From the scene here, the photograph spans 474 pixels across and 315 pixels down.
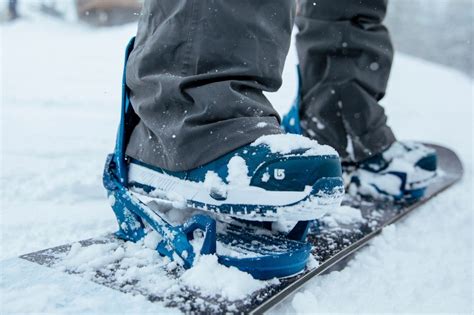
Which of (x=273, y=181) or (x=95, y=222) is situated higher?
(x=273, y=181)

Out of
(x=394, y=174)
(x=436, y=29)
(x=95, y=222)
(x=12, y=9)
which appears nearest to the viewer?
(x=95, y=222)

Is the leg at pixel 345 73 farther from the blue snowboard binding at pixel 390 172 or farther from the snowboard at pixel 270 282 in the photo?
the snowboard at pixel 270 282

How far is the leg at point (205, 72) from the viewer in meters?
1.04

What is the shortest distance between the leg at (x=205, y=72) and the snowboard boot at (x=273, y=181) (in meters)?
0.04

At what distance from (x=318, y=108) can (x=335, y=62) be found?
0.60ft

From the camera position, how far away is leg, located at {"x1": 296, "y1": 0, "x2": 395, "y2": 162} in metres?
1.83

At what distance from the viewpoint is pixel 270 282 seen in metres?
0.99

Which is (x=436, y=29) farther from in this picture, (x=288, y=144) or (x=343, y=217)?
(x=288, y=144)

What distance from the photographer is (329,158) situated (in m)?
1.03

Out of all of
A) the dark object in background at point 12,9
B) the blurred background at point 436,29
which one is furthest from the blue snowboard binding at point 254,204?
the blurred background at point 436,29

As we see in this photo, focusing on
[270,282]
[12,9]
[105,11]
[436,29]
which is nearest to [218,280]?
[270,282]

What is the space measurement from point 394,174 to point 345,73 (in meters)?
0.42

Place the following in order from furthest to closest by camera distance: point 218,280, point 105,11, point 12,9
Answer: point 105,11 < point 12,9 < point 218,280

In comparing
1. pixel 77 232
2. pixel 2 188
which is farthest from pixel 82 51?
pixel 77 232
